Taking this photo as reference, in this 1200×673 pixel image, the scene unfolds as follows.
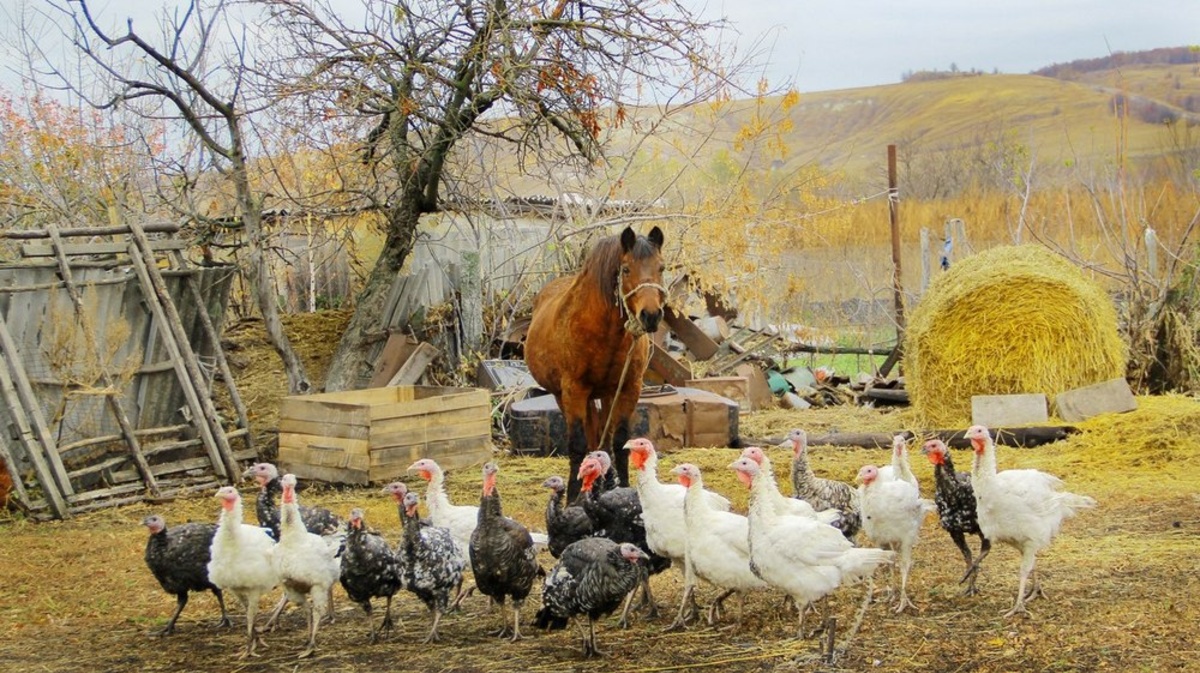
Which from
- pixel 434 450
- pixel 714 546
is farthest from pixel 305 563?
pixel 434 450

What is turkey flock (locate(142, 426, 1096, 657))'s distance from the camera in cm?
599

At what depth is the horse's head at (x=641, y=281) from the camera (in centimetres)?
798

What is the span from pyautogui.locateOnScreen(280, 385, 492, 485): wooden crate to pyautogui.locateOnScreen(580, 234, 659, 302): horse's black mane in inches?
133

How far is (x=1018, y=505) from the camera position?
6.36 meters

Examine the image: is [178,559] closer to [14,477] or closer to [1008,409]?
[14,477]

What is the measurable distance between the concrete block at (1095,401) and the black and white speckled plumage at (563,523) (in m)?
7.40

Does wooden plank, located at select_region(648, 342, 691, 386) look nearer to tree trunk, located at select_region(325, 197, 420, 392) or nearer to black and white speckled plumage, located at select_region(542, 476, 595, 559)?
tree trunk, located at select_region(325, 197, 420, 392)

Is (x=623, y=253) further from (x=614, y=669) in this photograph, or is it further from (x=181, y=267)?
(x=181, y=267)

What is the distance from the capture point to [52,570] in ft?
27.3

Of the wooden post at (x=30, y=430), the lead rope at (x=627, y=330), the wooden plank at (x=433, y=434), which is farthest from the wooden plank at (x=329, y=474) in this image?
the lead rope at (x=627, y=330)

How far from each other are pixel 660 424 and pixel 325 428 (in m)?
3.58

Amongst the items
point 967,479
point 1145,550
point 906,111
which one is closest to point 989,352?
point 1145,550

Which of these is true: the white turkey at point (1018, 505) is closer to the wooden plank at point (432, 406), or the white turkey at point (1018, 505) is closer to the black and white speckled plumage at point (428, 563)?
the black and white speckled plumage at point (428, 563)

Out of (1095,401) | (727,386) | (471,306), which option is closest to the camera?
(1095,401)
